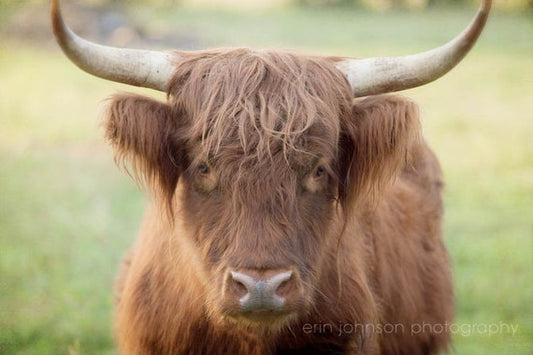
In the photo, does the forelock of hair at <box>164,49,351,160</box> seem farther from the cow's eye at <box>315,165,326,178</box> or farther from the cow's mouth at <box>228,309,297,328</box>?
the cow's mouth at <box>228,309,297,328</box>

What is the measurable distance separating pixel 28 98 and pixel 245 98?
34.3ft

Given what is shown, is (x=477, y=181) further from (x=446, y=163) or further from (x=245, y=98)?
(x=245, y=98)

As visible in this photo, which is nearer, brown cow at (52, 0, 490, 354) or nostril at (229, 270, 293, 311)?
nostril at (229, 270, 293, 311)

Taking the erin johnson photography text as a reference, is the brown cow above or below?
above

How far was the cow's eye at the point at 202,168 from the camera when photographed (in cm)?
348

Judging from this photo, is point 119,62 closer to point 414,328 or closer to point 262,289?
point 262,289

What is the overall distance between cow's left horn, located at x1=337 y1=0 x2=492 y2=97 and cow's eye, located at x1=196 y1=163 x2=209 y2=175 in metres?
0.80

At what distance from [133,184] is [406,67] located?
6649 millimetres

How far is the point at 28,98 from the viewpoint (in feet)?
43.2

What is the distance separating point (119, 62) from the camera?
3459 millimetres

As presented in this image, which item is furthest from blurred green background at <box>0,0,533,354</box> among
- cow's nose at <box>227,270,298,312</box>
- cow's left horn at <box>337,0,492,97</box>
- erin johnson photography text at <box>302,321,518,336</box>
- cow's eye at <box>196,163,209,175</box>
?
cow's nose at <box>227,270,298,312</box>

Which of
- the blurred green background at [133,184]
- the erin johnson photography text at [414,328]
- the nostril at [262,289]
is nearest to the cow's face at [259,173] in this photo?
the nostril at [262,289]

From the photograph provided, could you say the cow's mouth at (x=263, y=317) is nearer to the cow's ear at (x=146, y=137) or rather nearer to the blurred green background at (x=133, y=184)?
the cow's ear at (x=146, y=137)

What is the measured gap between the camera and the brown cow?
3307 millimetres
